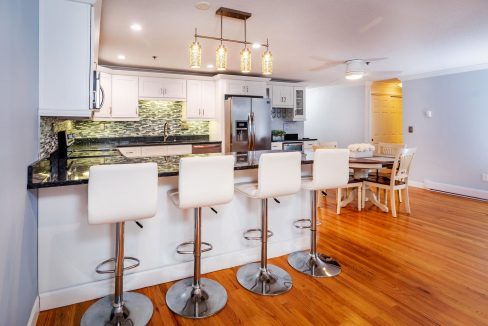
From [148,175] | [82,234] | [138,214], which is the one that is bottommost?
[82,234]

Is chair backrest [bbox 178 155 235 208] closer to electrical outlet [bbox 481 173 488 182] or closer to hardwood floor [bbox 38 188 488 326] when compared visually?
hardwood floor [bbox 38 188 488 326]

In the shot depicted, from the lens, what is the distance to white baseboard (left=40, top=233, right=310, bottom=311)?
6.43 ft

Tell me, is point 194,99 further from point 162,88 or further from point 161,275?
point 161,275

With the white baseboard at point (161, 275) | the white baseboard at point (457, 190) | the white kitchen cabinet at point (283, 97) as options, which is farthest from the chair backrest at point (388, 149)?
the white baseboard at point (161, 275)

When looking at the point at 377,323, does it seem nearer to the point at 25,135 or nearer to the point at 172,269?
the point at 172,269

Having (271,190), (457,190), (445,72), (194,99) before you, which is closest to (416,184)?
(457,190)

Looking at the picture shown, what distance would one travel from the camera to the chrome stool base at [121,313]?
1.79 meters

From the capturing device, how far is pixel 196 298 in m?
2.04

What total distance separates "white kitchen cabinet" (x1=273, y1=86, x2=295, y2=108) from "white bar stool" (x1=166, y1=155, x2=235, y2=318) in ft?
15.2

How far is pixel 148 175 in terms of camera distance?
170 centimetres

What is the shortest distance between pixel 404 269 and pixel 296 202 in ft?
3.49

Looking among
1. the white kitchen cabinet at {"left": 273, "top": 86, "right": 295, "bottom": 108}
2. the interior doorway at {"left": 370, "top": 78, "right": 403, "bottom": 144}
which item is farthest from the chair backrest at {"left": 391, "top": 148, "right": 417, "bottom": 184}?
the white kitchen cabinet at {"left": 273, "top": 86, "right": 295, "bottom": 108}

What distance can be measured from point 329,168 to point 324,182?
119 mm

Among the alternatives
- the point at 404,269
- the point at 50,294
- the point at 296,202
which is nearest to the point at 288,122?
the point at 296,202
